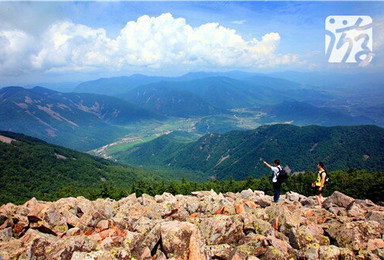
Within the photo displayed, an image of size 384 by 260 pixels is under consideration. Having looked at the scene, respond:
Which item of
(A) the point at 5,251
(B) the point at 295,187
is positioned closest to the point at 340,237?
(A) the point at 5,251

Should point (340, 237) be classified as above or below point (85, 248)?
below

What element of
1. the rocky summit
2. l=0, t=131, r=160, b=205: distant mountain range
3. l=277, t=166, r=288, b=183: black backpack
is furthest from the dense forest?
the rocky summit

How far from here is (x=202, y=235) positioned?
17344 mm

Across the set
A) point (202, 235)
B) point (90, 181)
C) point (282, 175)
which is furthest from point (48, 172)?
point (282, 175)

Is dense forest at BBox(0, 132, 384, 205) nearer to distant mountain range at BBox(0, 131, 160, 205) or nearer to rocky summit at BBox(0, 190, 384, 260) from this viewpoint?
distant mountain range at BBox(0, 131, 160, 205)

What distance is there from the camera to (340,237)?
16938mm

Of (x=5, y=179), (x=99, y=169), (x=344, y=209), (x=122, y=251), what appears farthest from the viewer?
(x=99, y=169)

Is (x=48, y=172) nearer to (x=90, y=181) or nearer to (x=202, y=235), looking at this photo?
(x=90, y=181)

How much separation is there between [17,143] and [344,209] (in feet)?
738

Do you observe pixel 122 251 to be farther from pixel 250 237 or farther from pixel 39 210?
pixel 39 210

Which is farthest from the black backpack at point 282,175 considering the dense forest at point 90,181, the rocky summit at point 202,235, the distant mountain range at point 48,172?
A: the distant mountain range at point 48,172

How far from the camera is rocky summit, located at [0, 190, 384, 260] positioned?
1464 cm

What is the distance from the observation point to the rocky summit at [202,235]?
14641mm

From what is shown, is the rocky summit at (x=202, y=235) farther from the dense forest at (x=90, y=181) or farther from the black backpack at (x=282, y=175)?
the dense forest at (x=90, y=181)
